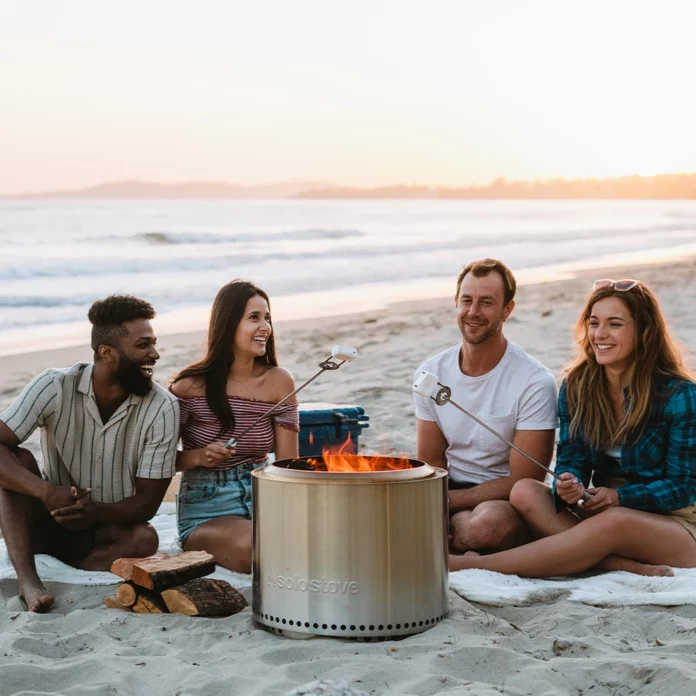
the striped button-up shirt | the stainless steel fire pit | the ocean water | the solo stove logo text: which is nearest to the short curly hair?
the striped button-up shirt

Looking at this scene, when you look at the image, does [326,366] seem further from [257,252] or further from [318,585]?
[257,252]

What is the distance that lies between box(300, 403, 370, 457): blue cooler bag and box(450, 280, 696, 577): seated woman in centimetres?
115

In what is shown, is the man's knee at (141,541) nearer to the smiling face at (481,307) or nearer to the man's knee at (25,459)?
the man's knee at (25,459)

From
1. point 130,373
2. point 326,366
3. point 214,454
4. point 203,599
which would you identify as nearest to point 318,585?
point 203,599

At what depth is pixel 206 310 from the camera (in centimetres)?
1459

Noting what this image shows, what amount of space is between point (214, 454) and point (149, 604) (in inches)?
27.8

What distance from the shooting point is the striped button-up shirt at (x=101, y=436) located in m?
4.32

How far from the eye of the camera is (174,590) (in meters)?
3.85

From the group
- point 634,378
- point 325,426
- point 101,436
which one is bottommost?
point 325,426

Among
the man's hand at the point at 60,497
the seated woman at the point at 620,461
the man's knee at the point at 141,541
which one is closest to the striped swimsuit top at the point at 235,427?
the man's knee at the point at 141,541

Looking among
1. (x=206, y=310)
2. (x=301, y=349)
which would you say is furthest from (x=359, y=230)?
(x=301, y=349)

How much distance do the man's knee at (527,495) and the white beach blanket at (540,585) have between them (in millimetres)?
308

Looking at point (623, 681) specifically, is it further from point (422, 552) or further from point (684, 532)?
point (684, 532)

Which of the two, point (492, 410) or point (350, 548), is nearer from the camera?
point (350, 548)
